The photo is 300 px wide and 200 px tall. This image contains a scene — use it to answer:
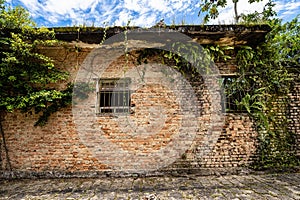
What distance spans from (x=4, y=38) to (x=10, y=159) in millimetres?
3053

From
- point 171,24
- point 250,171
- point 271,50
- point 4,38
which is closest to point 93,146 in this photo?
point 4,38

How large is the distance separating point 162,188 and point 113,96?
2.70m

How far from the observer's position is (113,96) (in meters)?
5.52

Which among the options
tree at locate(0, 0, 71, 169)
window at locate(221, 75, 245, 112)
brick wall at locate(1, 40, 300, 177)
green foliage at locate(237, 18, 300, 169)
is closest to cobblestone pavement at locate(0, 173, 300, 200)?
brick wall at locate(1, 40, 300, 177)

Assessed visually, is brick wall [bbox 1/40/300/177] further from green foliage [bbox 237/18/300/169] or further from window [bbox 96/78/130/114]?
green foliage [bbox 237/18/300/169]

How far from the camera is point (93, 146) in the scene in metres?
5.21

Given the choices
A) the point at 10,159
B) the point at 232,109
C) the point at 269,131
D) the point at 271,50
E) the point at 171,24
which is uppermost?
the point at 171,24

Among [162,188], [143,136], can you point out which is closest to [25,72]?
[143,136]

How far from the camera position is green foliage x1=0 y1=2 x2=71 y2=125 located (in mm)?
4754

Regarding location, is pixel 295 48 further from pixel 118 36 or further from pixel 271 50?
pixel 118 36

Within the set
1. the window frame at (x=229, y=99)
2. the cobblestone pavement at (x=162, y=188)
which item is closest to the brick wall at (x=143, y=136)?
the window frame at (x=229, y=99)

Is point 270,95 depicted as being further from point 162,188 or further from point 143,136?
point 162,188

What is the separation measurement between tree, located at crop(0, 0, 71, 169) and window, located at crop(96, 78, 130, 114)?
83 cm

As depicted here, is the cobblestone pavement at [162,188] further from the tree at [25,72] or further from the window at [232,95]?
the window at [232,95]
